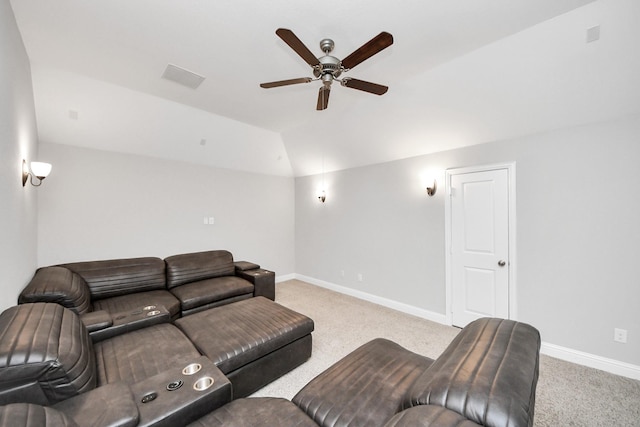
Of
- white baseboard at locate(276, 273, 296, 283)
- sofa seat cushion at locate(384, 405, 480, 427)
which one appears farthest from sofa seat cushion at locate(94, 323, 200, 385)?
white baseboard at locate(276, 273, 296, 283)

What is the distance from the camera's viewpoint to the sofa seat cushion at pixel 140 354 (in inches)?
64.1

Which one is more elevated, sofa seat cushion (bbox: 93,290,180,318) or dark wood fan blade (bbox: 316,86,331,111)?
dark wood fan blade (bbox: 316,86,331,111)

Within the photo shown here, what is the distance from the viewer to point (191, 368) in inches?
59.9

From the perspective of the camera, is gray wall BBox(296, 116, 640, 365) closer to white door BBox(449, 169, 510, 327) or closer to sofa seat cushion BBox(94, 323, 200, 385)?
white door BBox(449, 169, 510, 327)

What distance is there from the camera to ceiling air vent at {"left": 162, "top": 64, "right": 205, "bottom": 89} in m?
2.69

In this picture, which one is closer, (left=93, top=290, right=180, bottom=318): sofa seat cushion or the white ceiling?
the white ceiling

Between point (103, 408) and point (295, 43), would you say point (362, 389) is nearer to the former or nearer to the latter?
point (103, 408)

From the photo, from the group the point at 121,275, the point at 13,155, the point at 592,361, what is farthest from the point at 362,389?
the point at 121,275

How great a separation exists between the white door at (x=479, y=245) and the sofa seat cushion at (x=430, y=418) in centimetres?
284

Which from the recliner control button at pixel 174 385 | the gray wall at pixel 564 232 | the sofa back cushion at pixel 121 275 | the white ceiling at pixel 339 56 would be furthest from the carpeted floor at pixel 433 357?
the white ceiling at pixel 339 56

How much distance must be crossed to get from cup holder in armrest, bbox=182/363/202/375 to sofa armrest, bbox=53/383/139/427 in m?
0.27

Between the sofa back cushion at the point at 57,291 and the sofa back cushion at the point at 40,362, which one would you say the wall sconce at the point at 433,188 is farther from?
the sofa back cushion at the point at 57,291

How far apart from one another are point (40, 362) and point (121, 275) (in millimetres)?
2464

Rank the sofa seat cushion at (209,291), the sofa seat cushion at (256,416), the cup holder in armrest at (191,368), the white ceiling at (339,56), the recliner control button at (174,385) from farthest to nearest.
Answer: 1. the sofa seat cushion at (209,291)
2. the white ceiling at (339,56)
3. the cup holder in armrest at (191,368)
4. the recliner control button at (174,385)
5. the sofa seat cushion at (256,416)
